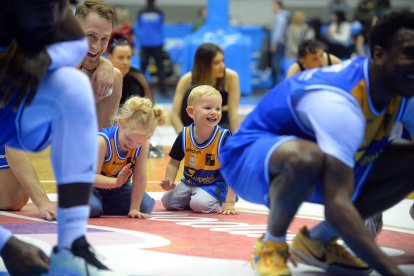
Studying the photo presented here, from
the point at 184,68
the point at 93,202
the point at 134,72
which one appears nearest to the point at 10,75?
the point at 93,202

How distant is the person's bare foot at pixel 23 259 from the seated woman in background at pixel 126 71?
151 inches

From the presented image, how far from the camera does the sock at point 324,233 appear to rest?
3373 mm

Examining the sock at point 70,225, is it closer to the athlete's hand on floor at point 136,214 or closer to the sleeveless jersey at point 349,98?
the sleeveless jersey at point 349,98

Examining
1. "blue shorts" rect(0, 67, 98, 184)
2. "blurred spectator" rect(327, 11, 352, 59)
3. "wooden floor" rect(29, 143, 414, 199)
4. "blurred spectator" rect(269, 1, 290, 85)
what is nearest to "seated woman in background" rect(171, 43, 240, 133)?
"wooden floor" rect(29, 143, 414, 199)

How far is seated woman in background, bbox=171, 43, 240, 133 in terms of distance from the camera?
22.8 feet

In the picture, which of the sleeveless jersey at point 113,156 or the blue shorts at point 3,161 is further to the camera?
the blue shorts at point 3,161

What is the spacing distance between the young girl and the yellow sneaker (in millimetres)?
1632

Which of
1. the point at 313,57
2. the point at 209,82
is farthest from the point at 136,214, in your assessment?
the point at 313,57

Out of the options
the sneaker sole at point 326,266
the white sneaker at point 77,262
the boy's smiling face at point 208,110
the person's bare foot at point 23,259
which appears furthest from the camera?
the boy's smiling face at point 208,110

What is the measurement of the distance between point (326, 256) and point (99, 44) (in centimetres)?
185

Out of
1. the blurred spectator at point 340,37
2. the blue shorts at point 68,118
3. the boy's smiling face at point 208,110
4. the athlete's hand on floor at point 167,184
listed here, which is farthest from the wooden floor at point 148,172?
the blurred spectator at point 340,37

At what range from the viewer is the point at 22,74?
9.47ft

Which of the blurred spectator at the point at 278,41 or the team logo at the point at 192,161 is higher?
the team logo at the point at 192,161

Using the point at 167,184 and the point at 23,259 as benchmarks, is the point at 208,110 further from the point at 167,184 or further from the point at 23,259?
the point at 23,259
